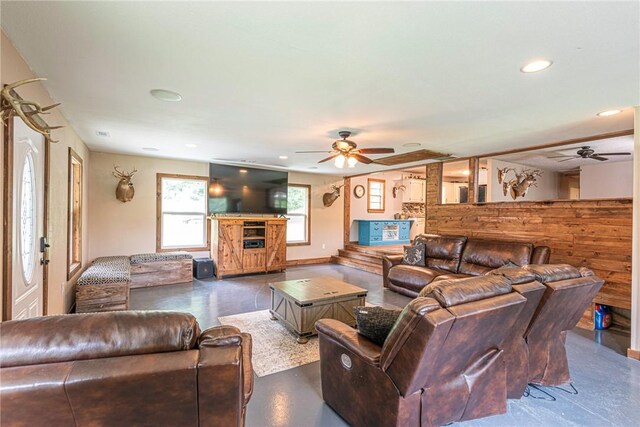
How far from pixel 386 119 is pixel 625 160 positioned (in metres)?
6.59

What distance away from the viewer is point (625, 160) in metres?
6.40

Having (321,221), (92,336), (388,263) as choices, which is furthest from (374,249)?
(92,336)

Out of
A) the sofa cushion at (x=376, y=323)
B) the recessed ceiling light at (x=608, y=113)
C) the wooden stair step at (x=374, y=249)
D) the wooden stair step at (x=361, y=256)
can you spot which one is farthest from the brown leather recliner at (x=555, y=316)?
the wooden stair step at (x=374, y=249)

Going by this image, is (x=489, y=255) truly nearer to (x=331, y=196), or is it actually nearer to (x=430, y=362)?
(x=430, y=362)

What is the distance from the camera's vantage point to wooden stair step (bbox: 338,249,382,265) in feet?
23.5

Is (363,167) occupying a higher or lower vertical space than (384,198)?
higher

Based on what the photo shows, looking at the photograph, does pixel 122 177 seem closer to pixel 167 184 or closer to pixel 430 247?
pixel 167 184

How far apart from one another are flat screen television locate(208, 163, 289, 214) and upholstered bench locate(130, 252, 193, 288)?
1252mm

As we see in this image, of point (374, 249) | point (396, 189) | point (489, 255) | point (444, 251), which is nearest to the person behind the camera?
point (489, 255)

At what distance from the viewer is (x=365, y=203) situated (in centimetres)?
913

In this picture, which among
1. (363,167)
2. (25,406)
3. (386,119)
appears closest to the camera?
(25,406)

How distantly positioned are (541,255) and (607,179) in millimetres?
4694

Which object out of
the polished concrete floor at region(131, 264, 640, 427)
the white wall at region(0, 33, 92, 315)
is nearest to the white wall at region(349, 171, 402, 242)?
the polished concrete floor at region(131, 264, 640, 427)

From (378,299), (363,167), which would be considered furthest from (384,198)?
(378,299)
